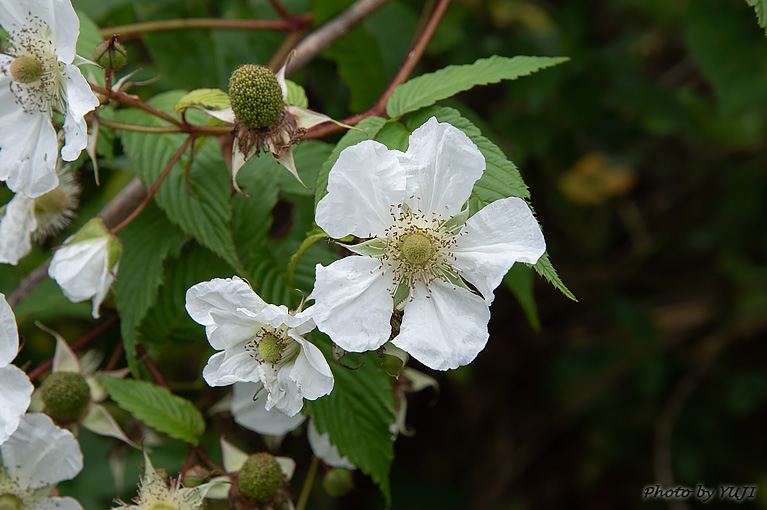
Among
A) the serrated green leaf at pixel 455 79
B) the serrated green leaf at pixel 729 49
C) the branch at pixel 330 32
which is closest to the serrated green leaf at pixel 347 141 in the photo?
the serrated green leaf at pixel 455 79

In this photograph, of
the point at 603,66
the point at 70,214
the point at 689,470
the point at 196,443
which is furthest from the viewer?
the point at 689,470

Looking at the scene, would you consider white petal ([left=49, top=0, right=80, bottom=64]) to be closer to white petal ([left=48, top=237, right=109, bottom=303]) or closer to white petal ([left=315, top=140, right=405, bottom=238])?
white petal ([left=48, top=237, right=109, bottom=303])

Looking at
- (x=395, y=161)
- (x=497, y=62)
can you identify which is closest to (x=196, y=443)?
(x=395, y=161)

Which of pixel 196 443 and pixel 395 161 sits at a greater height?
pixel 395 161

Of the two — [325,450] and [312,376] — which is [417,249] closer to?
[312,376]

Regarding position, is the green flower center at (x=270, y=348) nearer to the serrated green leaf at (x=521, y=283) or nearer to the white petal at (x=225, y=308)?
the white petal at (x=225, y=308)

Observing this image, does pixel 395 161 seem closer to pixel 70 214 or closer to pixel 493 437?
pixel 70 214
